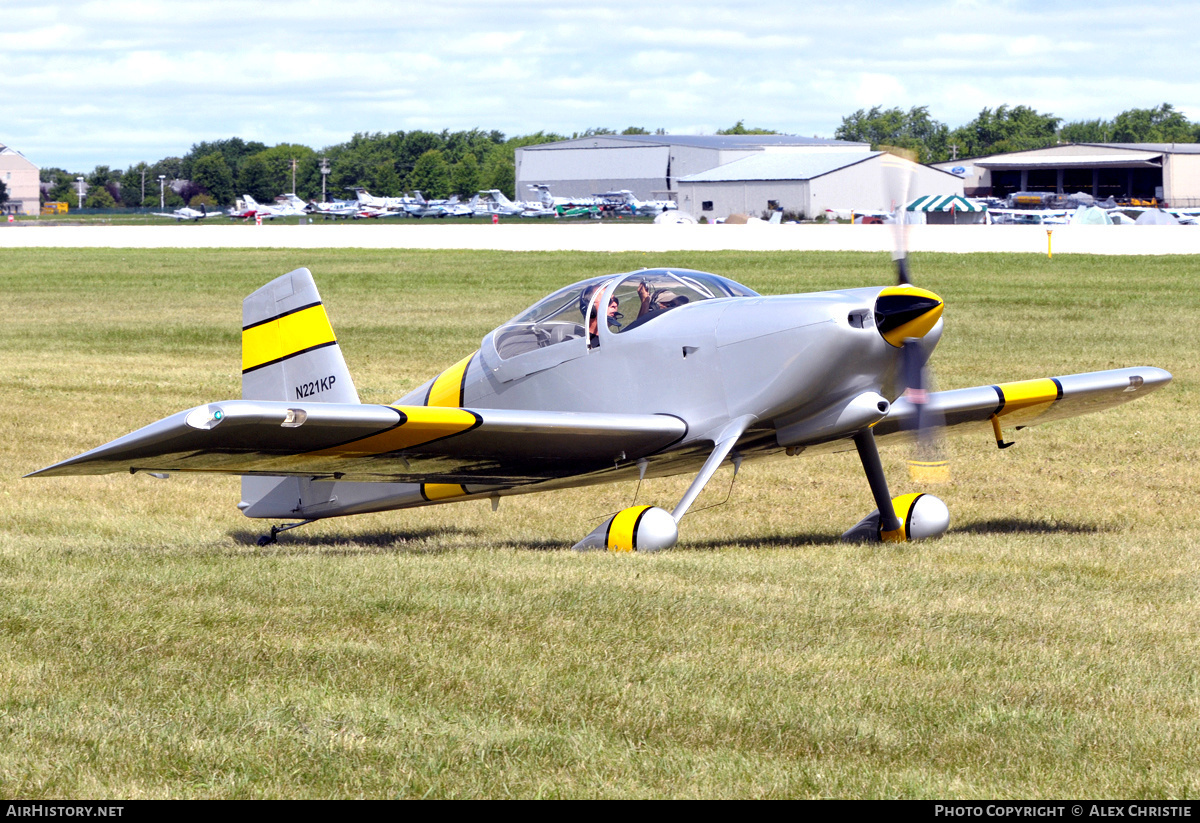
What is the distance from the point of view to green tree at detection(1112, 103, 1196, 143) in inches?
7554

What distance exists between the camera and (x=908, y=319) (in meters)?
8.39

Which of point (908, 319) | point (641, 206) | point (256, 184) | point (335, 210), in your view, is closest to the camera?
point (908, 319)

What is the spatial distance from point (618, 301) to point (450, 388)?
5.78 feet

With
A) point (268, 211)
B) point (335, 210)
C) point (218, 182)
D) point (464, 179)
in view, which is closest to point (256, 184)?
point (218, 182)

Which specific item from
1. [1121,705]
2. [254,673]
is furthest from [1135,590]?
[254,673]

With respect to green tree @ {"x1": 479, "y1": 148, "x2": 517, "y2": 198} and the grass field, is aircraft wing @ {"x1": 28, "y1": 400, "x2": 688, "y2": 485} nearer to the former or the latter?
the grass field

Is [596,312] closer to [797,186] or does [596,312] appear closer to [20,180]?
[797,186]

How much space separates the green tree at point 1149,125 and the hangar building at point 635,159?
74609 millimetres

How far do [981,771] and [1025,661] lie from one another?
1490 mm

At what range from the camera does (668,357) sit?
9320 mm

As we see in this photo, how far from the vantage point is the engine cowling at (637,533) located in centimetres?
894

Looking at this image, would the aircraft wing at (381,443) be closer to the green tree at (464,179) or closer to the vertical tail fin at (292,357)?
the vertical tail fin at (292,357)

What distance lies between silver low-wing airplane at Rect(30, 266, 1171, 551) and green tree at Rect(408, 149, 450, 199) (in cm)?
16953

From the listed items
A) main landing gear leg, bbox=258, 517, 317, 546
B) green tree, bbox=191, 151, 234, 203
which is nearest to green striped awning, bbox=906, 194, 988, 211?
main landing gear leg, bbox=258, 517, 317, 546
